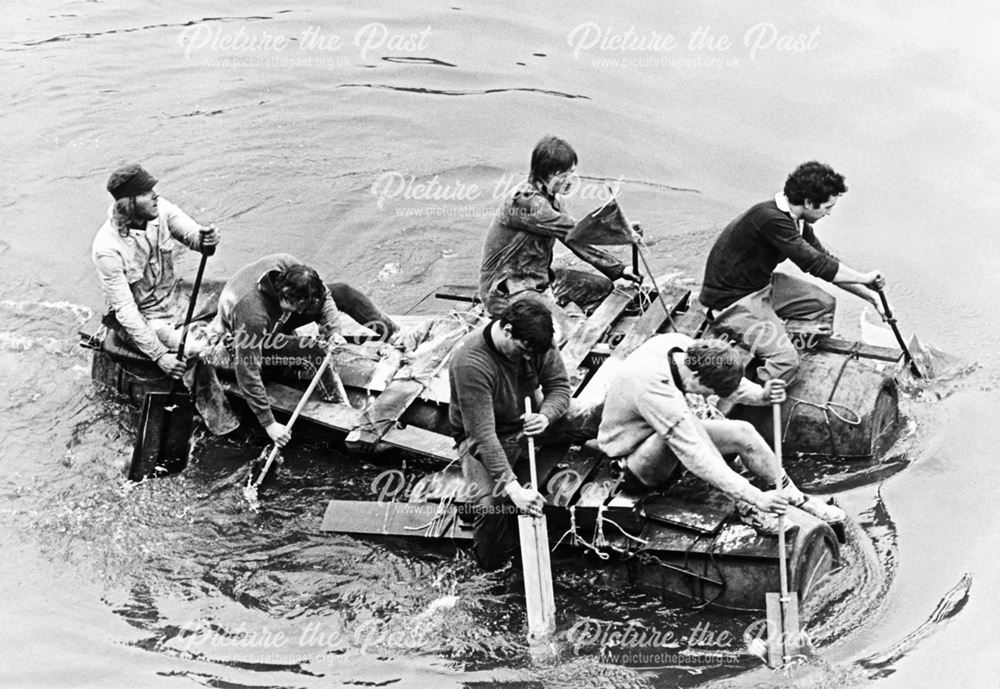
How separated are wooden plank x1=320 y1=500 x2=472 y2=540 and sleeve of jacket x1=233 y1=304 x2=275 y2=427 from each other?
82 centimetres

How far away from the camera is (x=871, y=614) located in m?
6.40

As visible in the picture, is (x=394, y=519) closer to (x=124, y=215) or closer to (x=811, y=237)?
(x=124, y=215)

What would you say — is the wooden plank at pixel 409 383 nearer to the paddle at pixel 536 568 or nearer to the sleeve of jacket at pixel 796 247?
→ the paddle at pixel 536 568

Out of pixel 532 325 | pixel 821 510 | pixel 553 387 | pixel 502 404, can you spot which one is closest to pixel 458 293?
pixel 553 387

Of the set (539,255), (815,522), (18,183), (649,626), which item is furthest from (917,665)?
(18,183)

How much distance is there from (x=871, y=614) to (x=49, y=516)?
16.8 feet

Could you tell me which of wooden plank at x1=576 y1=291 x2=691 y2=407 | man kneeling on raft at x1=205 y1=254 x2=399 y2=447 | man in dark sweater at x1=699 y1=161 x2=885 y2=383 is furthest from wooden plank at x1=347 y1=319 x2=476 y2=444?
man in dark sweater at x1=699 y1=161 x2=885 y2=383

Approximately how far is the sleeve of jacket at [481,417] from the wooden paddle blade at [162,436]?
2.44 metres

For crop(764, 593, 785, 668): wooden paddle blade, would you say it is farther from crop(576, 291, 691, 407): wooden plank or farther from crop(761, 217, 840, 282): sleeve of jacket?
crop(761, 217, 840, 282): sleeve of jacket

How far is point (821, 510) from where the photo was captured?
6430 mm

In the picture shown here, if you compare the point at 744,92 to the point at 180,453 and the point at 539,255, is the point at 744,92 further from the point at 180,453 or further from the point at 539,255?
the point at 180,453

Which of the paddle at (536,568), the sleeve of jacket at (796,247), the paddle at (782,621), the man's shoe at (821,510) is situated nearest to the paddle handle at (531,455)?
the paddle at (536,568)

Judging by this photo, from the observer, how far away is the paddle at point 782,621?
19.6ft

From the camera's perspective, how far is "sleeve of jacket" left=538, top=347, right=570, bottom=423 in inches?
254
